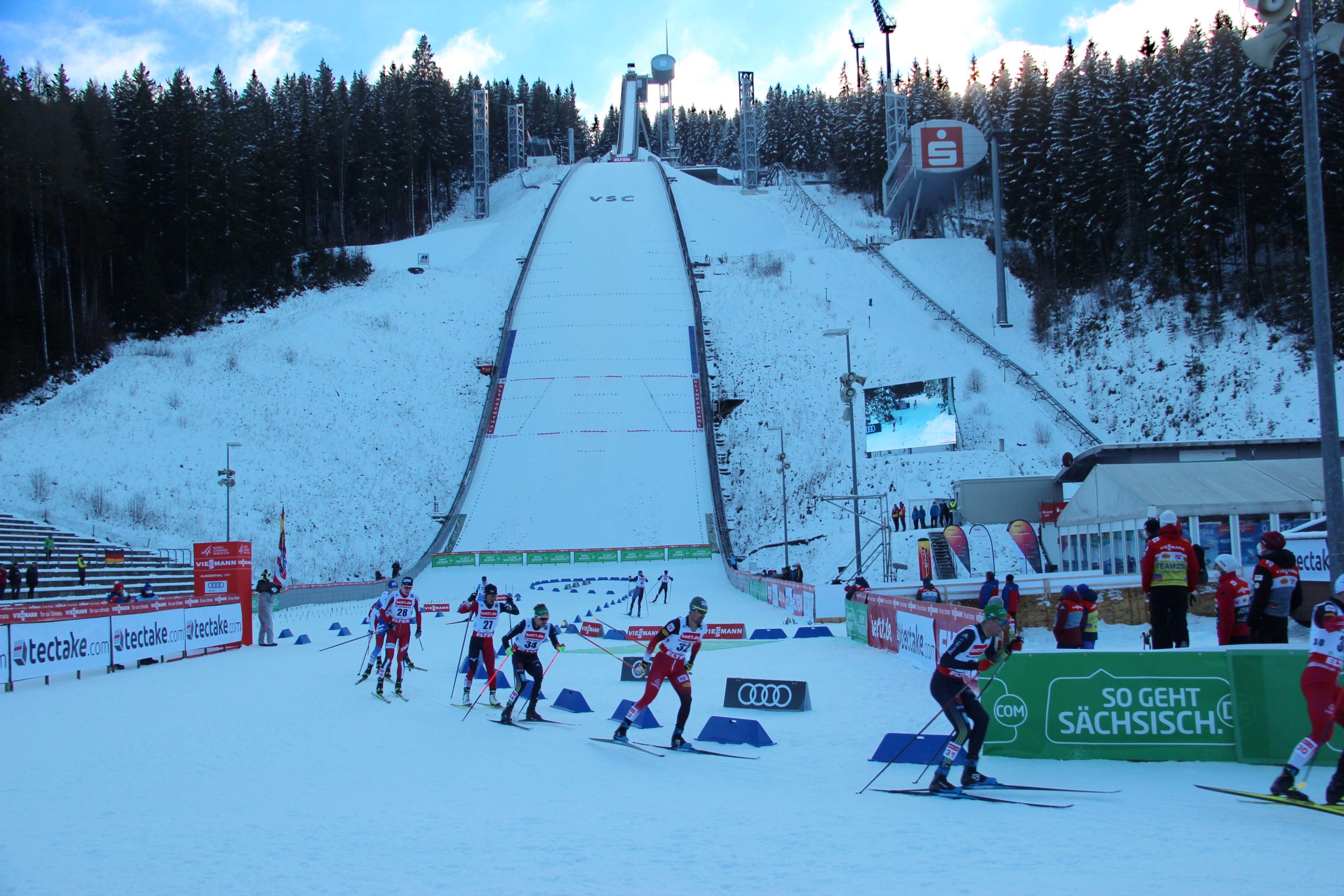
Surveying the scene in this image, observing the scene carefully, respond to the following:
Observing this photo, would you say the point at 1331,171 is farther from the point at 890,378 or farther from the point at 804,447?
the point at 804,447

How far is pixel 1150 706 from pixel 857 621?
1120cm

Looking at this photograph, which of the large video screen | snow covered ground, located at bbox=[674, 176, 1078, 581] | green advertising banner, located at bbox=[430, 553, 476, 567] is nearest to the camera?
green advertising banner, located at bbox=[430, 553, 476, 567]

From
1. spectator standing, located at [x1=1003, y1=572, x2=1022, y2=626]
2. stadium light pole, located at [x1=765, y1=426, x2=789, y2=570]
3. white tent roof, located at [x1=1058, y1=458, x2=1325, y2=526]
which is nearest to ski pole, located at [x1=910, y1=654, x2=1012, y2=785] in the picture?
spectator standing, located at [x1=1003, y1=572, x2=1022, y2=626]

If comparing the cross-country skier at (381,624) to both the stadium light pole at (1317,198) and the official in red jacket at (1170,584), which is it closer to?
the official in red jacket at (1170,584)

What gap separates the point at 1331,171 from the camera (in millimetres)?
35406

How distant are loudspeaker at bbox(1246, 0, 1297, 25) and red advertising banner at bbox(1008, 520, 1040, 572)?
17924 millimetres

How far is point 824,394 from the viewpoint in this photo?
44594 millimetres

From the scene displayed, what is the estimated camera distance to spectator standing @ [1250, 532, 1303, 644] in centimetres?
956

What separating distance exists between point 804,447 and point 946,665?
1338 inches

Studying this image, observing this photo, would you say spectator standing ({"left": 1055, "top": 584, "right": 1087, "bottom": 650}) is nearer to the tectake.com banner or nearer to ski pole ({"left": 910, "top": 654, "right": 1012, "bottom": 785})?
ski pole ({"left": 910, "top": 654, "right": 1012, "bottom": 785})

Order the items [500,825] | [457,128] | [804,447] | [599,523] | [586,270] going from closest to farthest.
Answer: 1. [500,825]
2. [599,523]
3. [804,447]
4. [586,270]
5. [457,128]

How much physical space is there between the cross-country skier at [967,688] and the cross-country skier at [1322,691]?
6.79 ft

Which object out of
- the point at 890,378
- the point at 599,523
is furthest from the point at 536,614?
the point at 890,378

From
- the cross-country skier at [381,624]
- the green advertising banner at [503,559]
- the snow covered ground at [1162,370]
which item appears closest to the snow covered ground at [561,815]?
the cross-country skier at [381,624]
